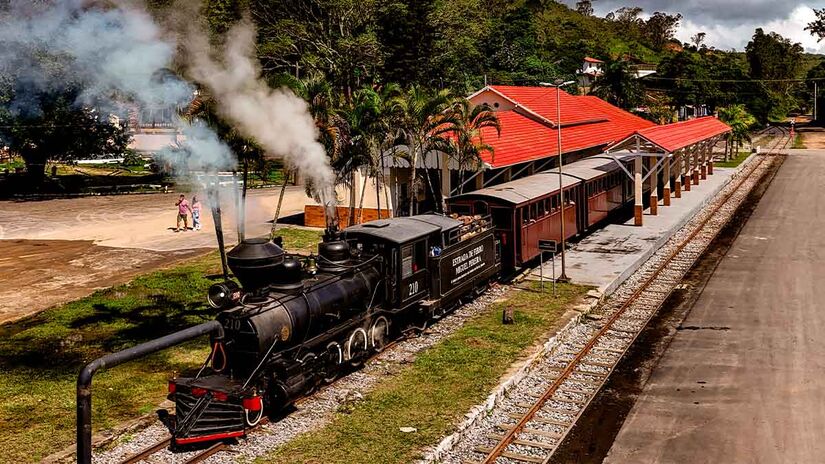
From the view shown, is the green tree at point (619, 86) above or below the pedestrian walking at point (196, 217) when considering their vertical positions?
above

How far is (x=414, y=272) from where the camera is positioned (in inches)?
670

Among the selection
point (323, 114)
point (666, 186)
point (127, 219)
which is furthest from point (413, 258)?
point (127, 219)

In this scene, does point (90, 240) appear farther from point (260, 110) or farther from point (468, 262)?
point (468, 262)

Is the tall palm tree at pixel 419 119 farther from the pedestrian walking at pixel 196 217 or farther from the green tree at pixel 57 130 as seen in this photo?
the green tree at pixel 57 130

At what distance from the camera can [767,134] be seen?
92062mm

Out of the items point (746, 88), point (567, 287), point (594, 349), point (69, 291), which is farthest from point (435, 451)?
point (746, 88)

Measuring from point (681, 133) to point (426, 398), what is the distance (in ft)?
99.6

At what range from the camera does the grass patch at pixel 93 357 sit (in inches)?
509

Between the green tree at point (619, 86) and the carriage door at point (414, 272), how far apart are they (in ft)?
171

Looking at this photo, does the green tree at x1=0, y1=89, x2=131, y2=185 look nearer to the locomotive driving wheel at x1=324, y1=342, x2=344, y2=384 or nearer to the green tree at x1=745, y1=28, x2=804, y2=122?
the locomotive driving wheel at x1=324, y1=342, x2=344, y2=384

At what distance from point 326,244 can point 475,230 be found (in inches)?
268

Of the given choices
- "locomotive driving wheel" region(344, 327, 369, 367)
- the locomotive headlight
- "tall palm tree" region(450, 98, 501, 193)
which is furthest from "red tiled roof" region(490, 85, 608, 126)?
the locomotive headlight

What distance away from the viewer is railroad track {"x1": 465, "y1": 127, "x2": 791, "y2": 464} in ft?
39.4

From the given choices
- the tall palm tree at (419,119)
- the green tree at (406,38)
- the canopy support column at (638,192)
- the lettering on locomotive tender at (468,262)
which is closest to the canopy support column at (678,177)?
the canopy support column at (638,192)
